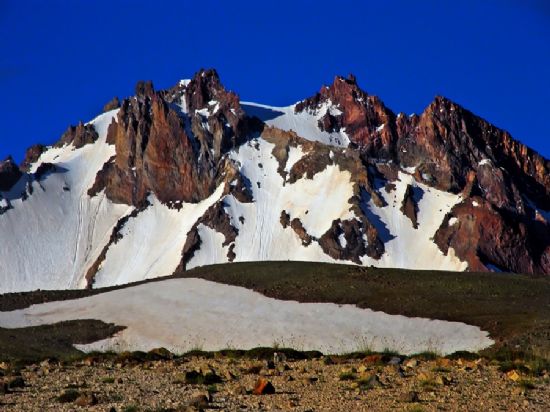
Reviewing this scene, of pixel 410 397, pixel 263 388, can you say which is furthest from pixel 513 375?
pixel 263 388

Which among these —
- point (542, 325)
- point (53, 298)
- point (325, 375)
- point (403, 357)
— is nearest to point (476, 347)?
point (542, 325)

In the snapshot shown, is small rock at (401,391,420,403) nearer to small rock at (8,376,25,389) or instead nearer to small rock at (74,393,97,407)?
small rock at (74,393,97,407)

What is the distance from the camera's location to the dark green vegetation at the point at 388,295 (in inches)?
1818

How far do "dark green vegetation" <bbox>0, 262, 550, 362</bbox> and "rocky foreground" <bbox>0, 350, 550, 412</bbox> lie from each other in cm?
1197

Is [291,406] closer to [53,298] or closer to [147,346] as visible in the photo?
[147,346]

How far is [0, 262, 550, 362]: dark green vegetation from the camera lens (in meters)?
46.2

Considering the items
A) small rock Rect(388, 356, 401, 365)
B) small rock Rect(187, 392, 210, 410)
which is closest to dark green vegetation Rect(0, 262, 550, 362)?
small rock Rect(388, 356, 401, 365)

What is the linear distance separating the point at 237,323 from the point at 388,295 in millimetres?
10590

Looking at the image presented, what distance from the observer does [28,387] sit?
897 inches

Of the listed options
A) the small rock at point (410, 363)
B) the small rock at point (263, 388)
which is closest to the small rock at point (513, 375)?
the small rock at point (410, 363)

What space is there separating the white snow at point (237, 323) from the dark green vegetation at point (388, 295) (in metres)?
1.41

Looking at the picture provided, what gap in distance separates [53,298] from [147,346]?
69.9 feet

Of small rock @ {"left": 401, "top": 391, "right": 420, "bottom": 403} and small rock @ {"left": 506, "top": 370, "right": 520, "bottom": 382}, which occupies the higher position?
small rock @ {"left": 506, "top": 370, "right": 520, "bottom": 382}

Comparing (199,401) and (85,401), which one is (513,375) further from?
(85,401)
